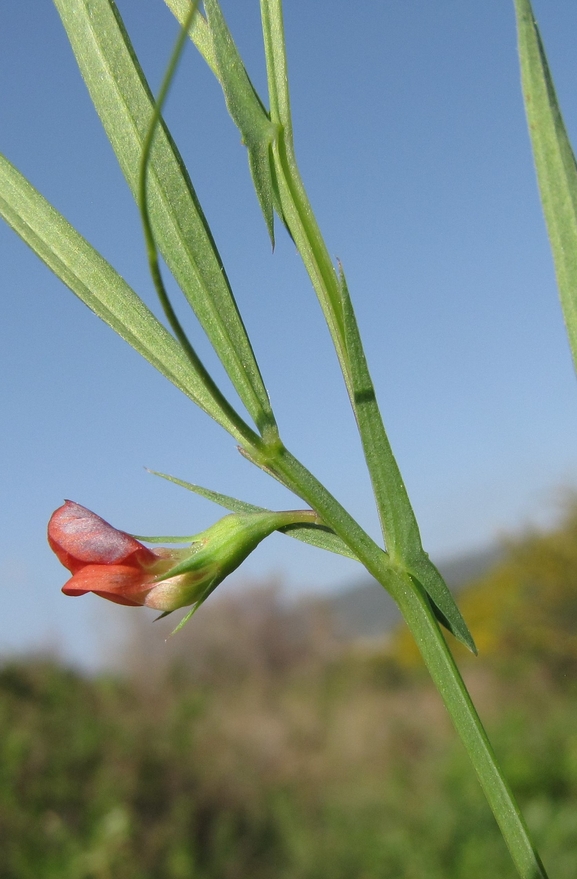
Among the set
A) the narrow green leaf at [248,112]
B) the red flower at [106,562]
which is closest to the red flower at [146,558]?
the red flower at [106,562]

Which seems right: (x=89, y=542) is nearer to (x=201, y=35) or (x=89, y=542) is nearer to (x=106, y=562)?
(x=106, y=562)

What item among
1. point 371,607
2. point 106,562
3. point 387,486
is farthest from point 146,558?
point 371,607

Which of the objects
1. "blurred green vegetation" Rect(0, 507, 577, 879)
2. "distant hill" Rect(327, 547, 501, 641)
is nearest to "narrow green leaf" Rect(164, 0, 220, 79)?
"blurred green vegetation" Rect(0, 507, 577, 879)

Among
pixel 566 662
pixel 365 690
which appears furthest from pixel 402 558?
pixel 365 690

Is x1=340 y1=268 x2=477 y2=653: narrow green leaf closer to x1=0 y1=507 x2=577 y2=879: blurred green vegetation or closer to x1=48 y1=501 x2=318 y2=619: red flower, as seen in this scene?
x1=48 y1=501 x2=318 y2=619: red flower

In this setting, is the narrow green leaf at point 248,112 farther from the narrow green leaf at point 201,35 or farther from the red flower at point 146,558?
the red flower at point 146,558

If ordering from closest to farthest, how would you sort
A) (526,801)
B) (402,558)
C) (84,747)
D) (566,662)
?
(402,558) < (84,747) < (526,801) < (566,662)

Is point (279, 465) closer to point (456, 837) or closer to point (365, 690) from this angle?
point (456, 837)
